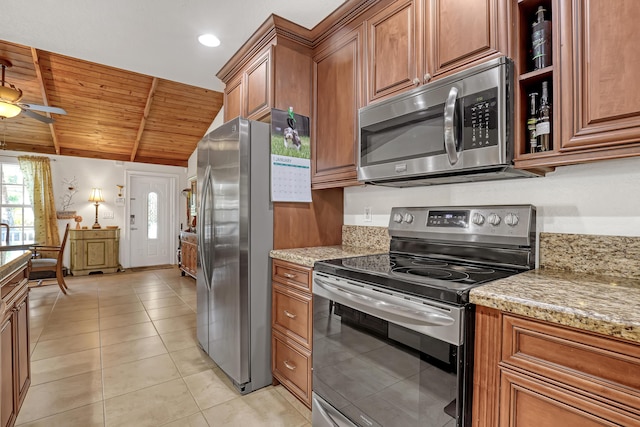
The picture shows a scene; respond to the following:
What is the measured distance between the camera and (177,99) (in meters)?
5.22

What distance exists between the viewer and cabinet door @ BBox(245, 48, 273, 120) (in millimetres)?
2299

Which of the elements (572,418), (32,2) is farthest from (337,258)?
(32,2)

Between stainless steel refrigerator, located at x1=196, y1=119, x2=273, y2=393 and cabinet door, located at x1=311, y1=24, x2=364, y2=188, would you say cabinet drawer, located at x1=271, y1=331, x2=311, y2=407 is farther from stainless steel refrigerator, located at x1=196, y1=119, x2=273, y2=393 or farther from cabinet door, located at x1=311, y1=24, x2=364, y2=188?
cabinet door, located at x1=311, y1=24, x2=364, y2=188

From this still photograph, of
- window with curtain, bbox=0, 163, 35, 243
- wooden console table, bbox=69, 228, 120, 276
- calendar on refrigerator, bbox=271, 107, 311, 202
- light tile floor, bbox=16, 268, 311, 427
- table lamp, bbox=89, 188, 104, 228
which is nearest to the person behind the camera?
light tile floor, bbox=16, 268, 311, 427

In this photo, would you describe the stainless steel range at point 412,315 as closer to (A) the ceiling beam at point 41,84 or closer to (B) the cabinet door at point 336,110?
(B) the cabinet door at point 336,110

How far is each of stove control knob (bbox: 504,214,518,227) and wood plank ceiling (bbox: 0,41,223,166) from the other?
489 cm

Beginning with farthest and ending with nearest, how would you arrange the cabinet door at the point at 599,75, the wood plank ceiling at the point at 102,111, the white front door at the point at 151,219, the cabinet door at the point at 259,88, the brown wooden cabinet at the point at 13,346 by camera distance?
the white front door at the point at 151,219 → the wood plank ceiling at the point at 102,111 → the cabinet door at the point at 259,88 → the brown wooden cabinet at the point at 13,346 → the cabinet door at the point at 599,75

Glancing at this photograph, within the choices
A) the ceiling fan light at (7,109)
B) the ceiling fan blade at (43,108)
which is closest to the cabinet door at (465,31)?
the ceiling fan blade at (43,108)

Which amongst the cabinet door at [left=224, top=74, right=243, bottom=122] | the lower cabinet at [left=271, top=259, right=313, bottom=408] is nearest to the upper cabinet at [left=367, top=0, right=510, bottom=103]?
the lower cabinet at [left=271, top=259, right=313, bottom=408]

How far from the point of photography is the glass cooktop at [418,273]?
1.14 m

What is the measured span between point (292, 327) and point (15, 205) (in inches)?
256

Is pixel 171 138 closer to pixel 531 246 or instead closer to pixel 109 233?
pixel 109 233

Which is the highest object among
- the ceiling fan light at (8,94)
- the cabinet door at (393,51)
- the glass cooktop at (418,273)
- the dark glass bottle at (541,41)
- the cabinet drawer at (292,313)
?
the ceiling fan light at (8,94)

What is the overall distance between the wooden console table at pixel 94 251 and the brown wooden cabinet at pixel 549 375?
676 centimetres
